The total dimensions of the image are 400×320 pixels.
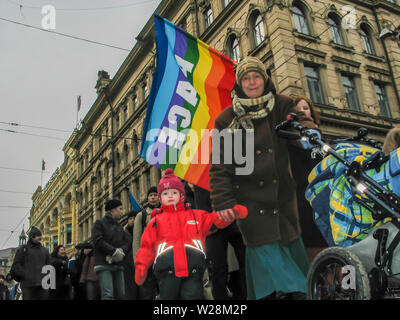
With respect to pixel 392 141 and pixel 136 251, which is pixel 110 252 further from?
pixel 392 141

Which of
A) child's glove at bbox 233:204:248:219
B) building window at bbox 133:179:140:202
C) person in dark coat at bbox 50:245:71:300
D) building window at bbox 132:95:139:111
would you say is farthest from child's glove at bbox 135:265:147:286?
building window at bbox 132:95:139:111

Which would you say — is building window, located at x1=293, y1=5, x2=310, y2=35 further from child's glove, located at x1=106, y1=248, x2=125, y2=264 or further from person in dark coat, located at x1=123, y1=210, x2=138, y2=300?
child's glove, located at x1=106, y1=248, x2=125, y2=264

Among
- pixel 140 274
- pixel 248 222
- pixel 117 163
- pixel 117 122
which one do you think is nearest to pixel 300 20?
pixel 248 222

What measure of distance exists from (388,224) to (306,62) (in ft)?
45.2

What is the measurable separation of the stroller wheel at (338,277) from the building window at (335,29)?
1624 centimetres

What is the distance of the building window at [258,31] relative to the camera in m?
15.6

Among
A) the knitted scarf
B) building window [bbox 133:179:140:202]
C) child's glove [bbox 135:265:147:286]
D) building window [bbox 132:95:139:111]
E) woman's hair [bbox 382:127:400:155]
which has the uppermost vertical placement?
building window [bbox 132:95:139:111]

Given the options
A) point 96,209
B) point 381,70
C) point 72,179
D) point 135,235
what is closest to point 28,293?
point 135,235

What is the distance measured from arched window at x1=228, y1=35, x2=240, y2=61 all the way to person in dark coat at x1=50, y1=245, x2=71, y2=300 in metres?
12.2

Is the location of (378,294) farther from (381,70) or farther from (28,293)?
(381,70)

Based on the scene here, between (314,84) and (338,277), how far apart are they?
13945mm

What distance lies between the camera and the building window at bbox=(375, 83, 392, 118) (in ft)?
54.9

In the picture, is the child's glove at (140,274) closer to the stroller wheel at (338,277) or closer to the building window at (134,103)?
the stroller wheel at (338,277)

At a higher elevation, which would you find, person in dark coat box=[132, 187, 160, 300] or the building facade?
the building facade
